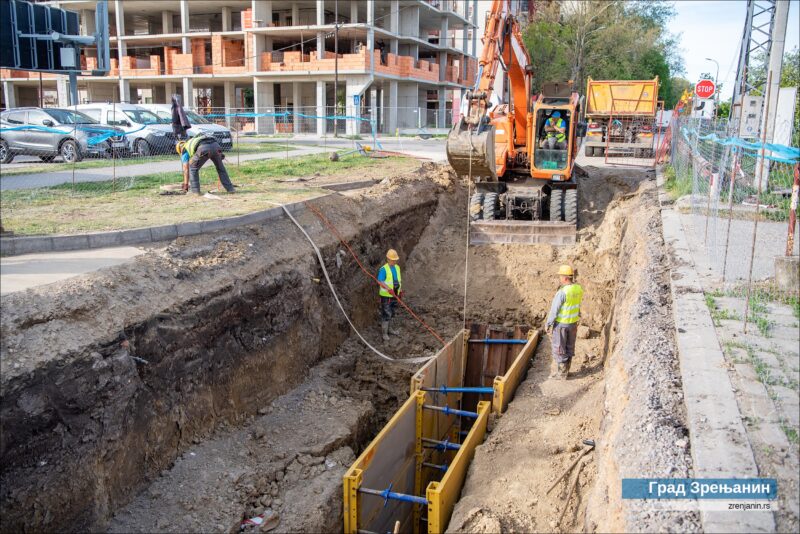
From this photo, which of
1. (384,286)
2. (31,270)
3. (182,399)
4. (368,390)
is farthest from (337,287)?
(31,270)

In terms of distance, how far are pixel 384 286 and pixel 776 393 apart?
7186mm

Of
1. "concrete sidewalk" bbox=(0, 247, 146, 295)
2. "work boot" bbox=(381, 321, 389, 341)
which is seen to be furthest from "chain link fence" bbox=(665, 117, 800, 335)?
"concrete sidewalk" bbox=(0, 247, 146, 295)

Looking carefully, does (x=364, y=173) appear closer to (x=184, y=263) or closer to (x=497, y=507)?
(x=184, y=263)

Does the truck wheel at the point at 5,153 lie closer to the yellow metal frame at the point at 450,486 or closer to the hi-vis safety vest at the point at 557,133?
the hi-vis safety vest at the point at 557,133

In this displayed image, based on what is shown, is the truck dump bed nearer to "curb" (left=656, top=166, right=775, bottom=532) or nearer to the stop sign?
the stop sign

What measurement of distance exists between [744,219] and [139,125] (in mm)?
15609

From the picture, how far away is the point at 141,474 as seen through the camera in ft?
22.4

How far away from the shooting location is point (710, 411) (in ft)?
16.3

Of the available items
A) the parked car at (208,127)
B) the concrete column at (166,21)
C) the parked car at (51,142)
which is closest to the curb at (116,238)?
the parked car at (51,142)

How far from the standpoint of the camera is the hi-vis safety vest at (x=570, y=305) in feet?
29.8

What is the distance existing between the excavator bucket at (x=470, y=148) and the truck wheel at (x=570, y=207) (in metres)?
3.65

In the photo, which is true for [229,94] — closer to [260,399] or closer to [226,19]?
[226,19]

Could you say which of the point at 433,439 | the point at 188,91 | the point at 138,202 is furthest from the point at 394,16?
the point at 433,439

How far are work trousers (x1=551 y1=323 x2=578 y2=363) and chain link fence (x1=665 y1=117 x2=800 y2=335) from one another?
6.40 ft
